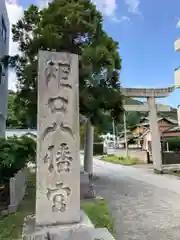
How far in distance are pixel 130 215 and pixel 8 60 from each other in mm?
6996

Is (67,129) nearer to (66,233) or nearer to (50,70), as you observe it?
(50,70)

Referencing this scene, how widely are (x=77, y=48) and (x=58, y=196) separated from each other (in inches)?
253

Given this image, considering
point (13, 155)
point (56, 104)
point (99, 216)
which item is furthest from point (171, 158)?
point (56, 104)

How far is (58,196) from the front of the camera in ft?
11.3

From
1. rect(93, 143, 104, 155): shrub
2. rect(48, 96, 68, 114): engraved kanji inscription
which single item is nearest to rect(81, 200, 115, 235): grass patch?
rect(48, 96, 68, 114): engraved kanji inscription

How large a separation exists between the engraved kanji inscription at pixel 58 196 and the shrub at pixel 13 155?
3.37 m

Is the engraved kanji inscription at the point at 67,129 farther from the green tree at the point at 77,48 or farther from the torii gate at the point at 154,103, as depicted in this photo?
the torii gate at the point at 154,103

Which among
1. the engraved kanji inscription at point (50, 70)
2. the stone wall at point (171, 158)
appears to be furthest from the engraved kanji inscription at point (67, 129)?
the stone wall at point (171, 158)

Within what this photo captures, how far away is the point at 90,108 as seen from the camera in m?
8.38

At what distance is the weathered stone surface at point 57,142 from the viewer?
11.2 ft

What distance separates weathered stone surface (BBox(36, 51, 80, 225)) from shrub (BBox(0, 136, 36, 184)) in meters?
3.36

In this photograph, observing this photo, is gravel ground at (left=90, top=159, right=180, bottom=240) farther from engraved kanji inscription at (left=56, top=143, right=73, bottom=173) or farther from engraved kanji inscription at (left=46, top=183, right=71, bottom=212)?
engraved kanji inscription at (left=56, top=143, right=73, bottom=173)

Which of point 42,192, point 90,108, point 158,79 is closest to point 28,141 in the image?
point 90,108

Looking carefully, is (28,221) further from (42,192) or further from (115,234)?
(115,234)
